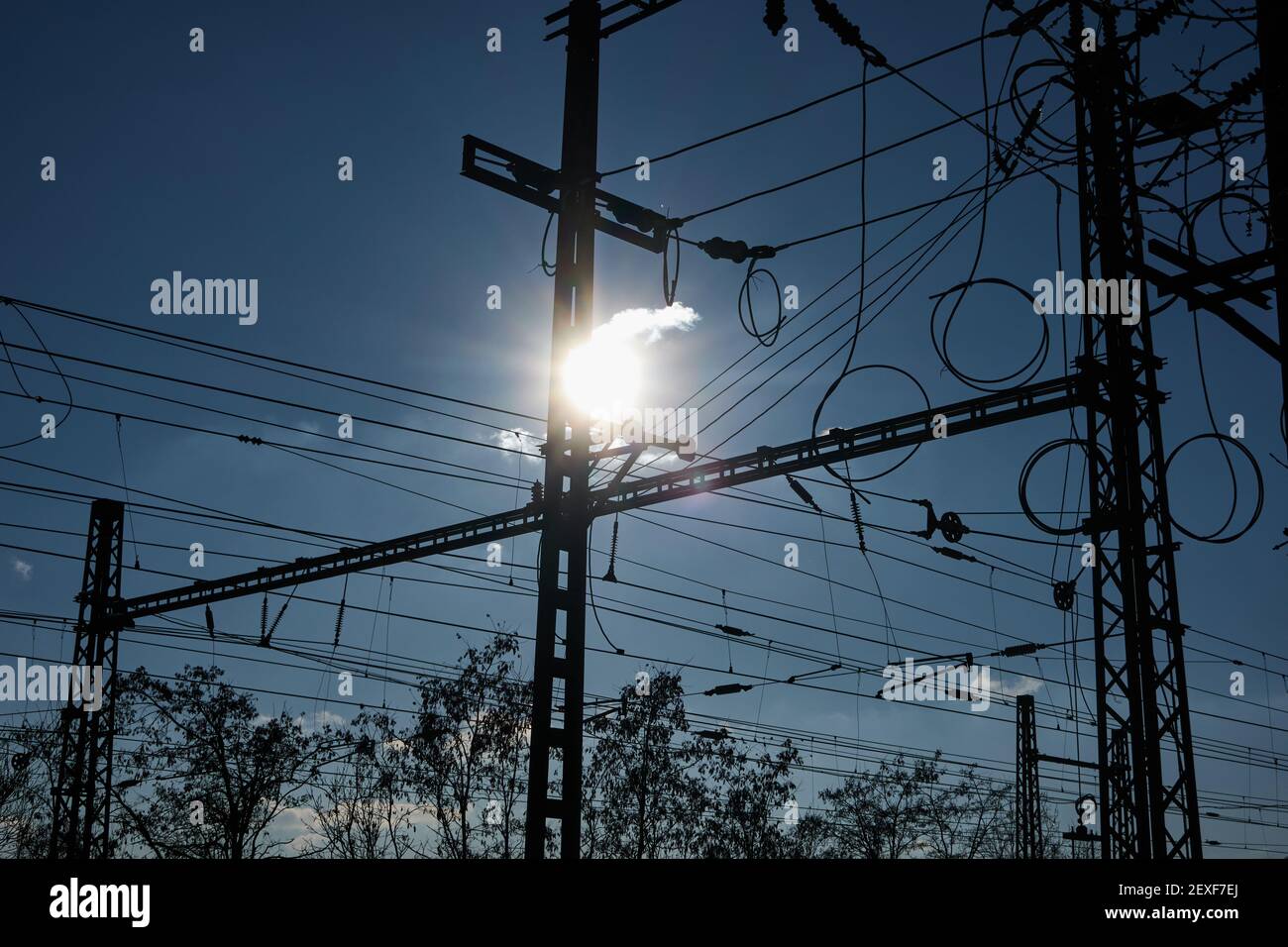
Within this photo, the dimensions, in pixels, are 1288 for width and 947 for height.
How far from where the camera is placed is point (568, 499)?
12617 millimetres

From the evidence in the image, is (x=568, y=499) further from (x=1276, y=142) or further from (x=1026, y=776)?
(x=1026, y=776)

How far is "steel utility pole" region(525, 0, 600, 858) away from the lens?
475 inches

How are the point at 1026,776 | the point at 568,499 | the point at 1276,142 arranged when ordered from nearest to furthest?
the point at 1276,142
the point at 568,499
the point at 1026,776

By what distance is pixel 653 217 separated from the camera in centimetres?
1505

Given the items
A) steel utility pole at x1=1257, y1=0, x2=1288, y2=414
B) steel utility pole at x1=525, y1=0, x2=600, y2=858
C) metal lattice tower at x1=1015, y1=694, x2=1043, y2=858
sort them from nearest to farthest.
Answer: steel utility pole at x1=1257, y1=0, x2=1288, y2=414 → steel utility pole at x1=525, y1=0, x2=600, y2=858 → metal lattice tower at x1=1015, y1=694, x2=1043, y2=858

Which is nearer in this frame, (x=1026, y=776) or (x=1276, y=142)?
(x=1276, y=142)

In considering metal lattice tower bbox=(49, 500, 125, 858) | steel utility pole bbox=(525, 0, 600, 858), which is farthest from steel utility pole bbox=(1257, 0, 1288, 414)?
metal lattice tower bbox=(49, 500, 125, 858)

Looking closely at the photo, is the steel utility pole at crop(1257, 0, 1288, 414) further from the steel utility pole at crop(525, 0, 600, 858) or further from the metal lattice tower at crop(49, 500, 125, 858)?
the metal lattice tower at crop(49, 500, 125, 858)

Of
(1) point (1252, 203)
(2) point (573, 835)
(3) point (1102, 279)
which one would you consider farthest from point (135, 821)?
(1) point (1252, 203)

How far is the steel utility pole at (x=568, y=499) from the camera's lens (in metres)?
12.1

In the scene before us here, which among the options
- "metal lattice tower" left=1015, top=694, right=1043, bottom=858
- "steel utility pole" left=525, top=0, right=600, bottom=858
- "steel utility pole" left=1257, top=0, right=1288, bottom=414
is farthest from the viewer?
"metal lattice tower" left=1015, top=694, right=1043, bottom=858

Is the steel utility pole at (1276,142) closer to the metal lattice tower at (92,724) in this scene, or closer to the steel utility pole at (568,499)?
the steel utility pole at (568,499)

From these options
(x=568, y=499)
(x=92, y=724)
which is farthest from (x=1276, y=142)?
(x=92, y=724)
